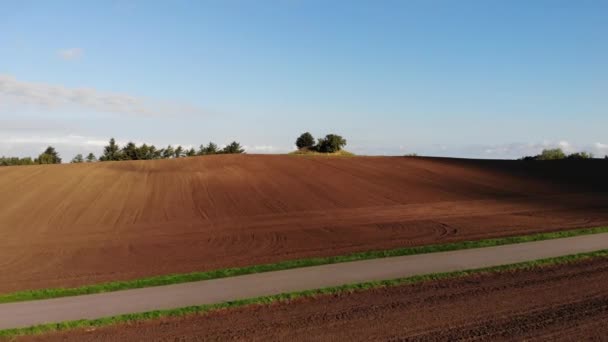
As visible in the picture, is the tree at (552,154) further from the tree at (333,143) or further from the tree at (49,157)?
the tree at (49,157)

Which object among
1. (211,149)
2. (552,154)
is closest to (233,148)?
(211,149)

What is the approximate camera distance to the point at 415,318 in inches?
344

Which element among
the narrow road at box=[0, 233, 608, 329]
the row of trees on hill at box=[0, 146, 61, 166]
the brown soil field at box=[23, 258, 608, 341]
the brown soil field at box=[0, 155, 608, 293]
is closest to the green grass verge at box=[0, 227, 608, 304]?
the narrow road at box=[0, 233, 608, 329]

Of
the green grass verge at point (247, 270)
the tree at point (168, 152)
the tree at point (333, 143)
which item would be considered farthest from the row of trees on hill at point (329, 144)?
the green grass verge at point (247, 270)

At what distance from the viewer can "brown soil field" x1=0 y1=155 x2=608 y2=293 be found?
16.2 m

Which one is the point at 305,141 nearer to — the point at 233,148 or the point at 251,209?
the point at 233,148

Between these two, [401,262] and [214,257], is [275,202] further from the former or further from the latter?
[401,262]

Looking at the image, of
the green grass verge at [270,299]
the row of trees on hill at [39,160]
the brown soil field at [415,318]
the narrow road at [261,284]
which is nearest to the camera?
the brown soil field at [415,318]

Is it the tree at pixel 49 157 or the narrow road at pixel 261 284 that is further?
the tree at pixel 49 157

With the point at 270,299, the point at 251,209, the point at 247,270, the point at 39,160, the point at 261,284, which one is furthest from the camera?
the point at 39,160

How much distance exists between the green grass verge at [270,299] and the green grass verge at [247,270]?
2501 millimetres

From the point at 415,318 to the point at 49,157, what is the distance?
253ft

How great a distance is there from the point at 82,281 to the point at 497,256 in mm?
11198

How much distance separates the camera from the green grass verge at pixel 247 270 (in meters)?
11.5
